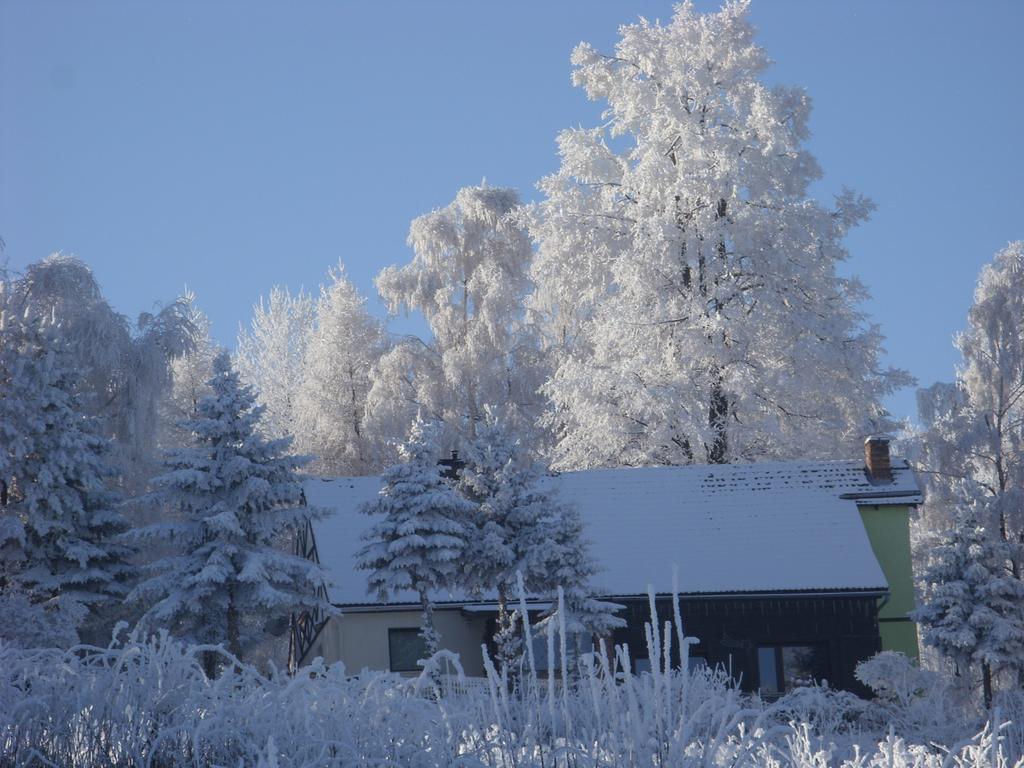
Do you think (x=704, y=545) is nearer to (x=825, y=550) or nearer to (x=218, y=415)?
(x=825, y=550)

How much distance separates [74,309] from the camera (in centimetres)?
3073

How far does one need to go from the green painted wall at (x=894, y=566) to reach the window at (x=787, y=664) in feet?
7.49

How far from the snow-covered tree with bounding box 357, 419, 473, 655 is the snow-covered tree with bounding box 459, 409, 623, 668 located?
390 mm

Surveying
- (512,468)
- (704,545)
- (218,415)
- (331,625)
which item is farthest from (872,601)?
(218,415)

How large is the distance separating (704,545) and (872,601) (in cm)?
362

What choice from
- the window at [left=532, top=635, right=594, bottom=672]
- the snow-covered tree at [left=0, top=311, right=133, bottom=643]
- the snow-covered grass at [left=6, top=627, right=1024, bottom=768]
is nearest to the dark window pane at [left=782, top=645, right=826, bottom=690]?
the window at [left=532, top=635, right=594, bottom=672]

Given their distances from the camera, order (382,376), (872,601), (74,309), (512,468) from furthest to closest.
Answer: (382,376) → (74,309) → (872,601) → (512,468)

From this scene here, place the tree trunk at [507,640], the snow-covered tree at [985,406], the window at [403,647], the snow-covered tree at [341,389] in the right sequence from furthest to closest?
1. the snow-covered tree at [341,389]
2. the snow-covered tree at [985,406]
3. the window at [403,647]
4. the tree trunk at [507,640]

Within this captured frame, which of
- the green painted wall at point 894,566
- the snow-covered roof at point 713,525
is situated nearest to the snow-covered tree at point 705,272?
the snow-covered roof at point 713,525

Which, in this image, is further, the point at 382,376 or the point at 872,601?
the point at 382,376

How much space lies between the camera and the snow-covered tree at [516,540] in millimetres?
21688

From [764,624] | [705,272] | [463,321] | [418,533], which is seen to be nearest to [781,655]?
[764,624]

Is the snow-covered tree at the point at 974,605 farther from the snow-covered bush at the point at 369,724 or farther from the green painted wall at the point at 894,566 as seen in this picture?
the snow-covered bush at the point at 369,724

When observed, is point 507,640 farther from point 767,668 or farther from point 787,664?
point 787,664
